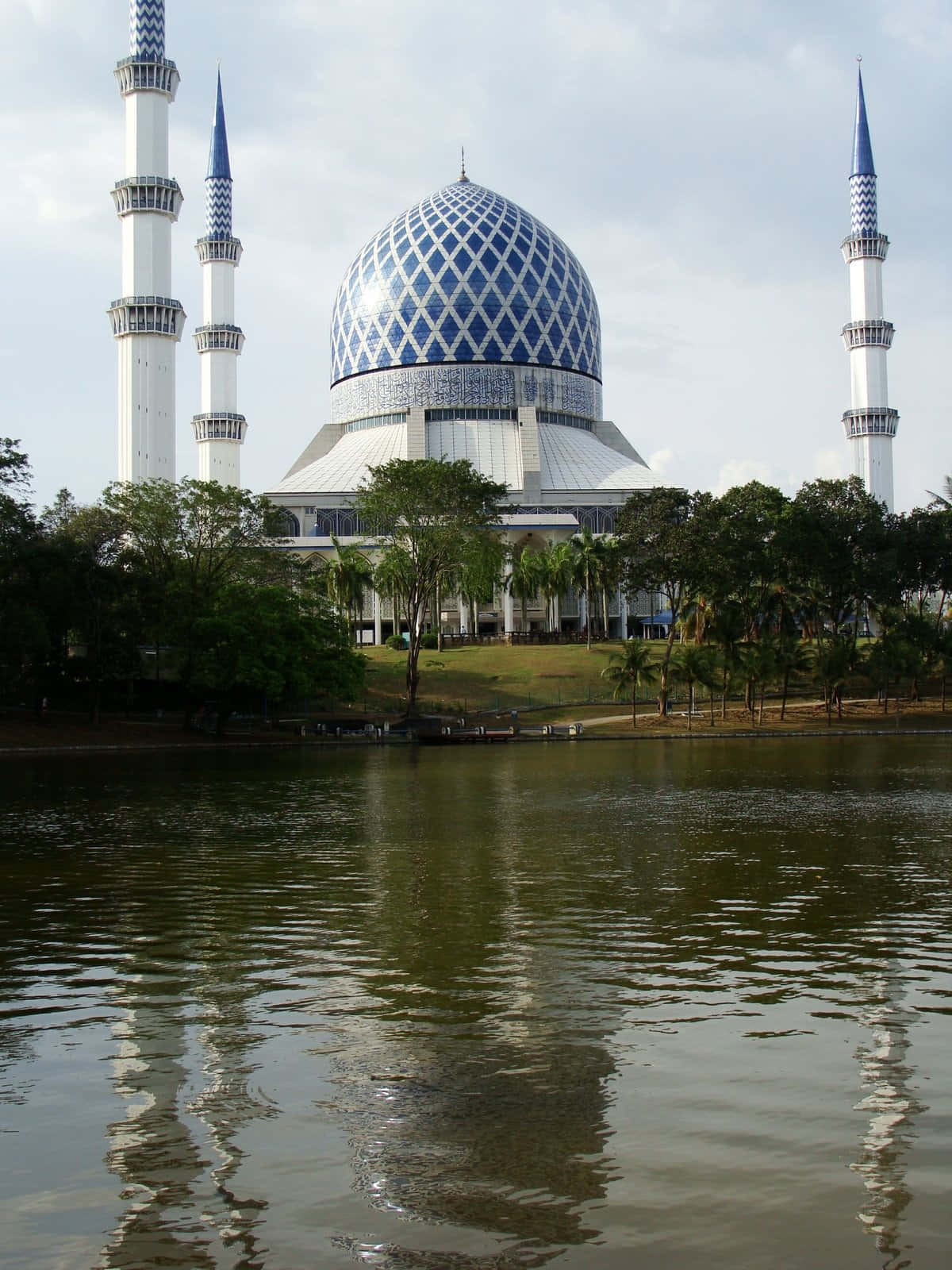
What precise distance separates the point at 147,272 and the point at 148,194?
402 cm

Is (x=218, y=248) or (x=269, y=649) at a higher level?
(x=218, y=248)

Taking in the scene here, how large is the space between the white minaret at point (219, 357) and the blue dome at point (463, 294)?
16.9m

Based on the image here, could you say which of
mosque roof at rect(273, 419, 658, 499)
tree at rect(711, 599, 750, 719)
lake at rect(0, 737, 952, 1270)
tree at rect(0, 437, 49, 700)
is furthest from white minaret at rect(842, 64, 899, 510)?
lake at rect(0, 737, 952, 1270)

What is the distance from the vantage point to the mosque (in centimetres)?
6956

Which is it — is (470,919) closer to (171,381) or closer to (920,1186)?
(920,1186)

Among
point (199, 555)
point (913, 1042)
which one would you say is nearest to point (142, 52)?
point (199, 555)

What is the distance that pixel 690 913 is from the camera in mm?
12539

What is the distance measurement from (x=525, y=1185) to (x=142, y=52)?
73953 mm

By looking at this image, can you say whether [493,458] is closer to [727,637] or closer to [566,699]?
[566,699]

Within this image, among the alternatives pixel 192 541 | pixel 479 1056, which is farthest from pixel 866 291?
pixel 479 1056

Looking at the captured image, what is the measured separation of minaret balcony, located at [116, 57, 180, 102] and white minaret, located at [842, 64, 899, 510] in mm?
45422

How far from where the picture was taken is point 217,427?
273 feet

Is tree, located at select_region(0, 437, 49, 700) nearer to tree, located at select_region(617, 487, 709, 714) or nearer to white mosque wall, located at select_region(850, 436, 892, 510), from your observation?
tree, located at select_region(617, 487, 709, 714)

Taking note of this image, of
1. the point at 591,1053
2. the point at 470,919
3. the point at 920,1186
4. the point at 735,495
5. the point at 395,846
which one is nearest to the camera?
the point at 920,1186
